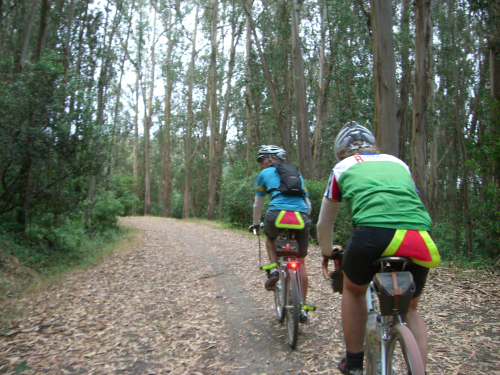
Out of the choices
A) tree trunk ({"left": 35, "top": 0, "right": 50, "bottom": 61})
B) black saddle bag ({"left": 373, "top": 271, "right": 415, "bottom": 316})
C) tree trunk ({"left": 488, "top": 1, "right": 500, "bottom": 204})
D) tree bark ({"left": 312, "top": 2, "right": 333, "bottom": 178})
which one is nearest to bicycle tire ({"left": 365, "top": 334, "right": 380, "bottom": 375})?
black saddle bag ({"left": 373, "top": 271, "right": 415, "bottom": 316})

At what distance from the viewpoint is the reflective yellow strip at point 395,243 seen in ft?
6.30

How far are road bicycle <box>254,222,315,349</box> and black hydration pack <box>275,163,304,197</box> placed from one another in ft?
1.30

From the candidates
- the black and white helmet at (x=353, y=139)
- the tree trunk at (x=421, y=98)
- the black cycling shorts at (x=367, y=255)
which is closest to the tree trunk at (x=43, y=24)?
the tree trunk at (x=421, y=98)

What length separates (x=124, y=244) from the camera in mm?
12273

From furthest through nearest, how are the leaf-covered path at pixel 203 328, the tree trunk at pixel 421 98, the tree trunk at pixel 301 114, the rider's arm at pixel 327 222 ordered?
1. the tree trunk at pixel 301 114
2. the tree trunk at pixel 421 98
3. the leaf-covered path at pixel 203 328
4. the rider's arm at pixel 327 222

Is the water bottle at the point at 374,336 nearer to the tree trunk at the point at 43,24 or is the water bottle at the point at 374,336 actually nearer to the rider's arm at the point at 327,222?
the rider's arm at the point at 327,222

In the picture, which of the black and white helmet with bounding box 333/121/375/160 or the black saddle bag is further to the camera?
the black and white helmet with bounding box 333/121/375/160

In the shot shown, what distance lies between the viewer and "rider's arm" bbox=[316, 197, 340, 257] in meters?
2.31

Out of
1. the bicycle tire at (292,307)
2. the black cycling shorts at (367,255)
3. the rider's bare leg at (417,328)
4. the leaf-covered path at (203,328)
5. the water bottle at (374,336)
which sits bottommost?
the leaf-covered path at (203,328)

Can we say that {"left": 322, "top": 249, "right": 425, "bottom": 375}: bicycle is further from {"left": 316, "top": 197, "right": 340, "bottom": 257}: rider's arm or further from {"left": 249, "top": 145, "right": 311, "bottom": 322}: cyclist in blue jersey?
{"left": 249, "top": 145, "right": 311, "bottom": 322}: cyclist in blue jersey

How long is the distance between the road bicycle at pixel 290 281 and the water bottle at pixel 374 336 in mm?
1331

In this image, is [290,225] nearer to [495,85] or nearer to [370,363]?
[370,363]

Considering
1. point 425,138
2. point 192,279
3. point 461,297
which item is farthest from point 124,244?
point 461,297

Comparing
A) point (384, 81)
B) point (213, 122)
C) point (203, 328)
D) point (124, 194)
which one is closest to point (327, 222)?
point (203, 328)
